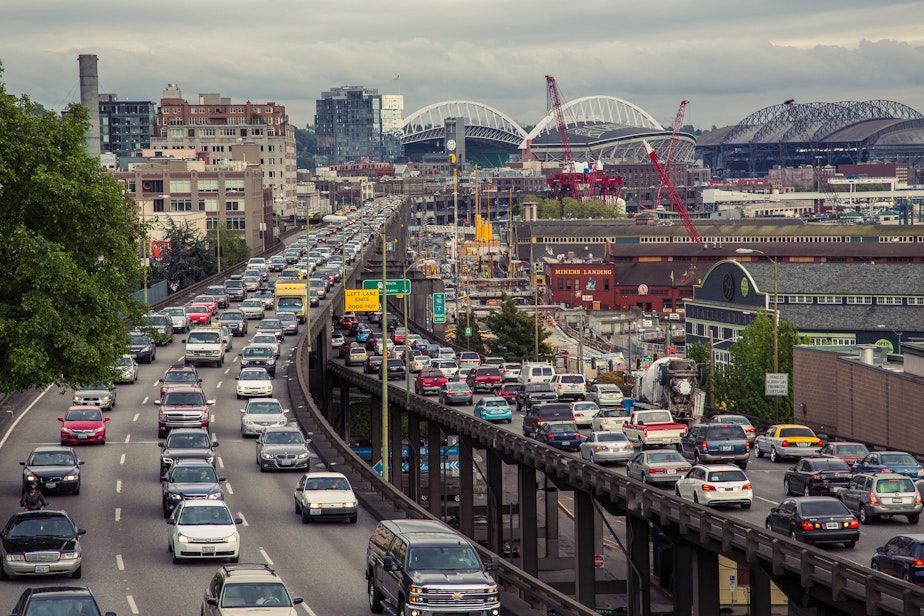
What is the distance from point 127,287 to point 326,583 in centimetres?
1559

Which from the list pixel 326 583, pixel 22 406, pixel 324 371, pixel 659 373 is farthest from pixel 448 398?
pixel 326 583

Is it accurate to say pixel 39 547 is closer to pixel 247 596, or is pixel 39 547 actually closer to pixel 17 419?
pixel 247 596

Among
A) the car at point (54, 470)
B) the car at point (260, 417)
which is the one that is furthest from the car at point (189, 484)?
the car at point (260, 417)

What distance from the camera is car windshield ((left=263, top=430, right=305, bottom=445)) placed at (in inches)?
1969

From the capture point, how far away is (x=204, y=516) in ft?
111

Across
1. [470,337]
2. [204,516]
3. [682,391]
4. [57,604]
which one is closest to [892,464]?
[682,391]

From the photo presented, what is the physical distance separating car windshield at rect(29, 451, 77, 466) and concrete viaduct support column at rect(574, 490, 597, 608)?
696 inches

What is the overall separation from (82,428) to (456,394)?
24.6m

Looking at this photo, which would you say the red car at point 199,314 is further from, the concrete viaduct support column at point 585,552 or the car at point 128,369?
the concrete viaduct support column at point 585,552

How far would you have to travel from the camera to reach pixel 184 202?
197375 mm

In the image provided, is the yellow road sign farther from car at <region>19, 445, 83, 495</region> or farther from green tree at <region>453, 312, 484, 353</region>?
green tree at <region>453, 312, 484, 353</region>

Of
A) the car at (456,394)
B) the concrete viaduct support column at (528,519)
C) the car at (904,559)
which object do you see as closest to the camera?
the car at (904,559)

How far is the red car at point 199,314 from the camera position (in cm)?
9594

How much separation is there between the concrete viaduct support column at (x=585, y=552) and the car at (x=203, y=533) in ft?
63.8
